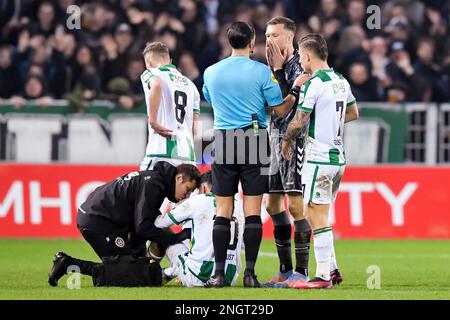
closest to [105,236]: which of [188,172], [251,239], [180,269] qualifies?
[180,269]

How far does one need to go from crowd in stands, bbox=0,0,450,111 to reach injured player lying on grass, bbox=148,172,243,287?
774cm

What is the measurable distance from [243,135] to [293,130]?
45 centimetres

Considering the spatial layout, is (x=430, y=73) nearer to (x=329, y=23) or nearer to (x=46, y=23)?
(x=329, y=23)

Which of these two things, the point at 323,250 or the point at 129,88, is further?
the point at 129,88

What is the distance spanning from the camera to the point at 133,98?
1855 cm

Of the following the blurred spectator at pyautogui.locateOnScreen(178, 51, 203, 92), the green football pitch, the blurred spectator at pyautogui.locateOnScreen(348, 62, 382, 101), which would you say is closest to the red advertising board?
the green football pitch

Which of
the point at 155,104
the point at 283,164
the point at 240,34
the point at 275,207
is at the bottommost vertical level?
the point at 275,207

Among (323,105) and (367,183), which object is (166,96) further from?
(367,183)

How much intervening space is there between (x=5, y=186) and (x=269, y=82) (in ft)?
24.0

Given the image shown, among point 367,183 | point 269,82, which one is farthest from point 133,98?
point 269,82

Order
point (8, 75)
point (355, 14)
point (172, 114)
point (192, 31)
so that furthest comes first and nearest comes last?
point (355, 14) → point (192, 31) → point (8, 75) → point (172, 114)

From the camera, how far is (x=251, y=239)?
1067 cm

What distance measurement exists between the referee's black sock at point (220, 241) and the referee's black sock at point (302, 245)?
2.62 feet
